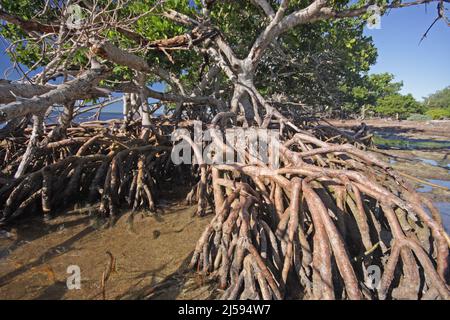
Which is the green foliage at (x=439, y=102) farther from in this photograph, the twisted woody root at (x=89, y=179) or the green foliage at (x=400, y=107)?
the twisted woody root at (x=89, y=179)

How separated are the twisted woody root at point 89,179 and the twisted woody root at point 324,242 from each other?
1949 mm

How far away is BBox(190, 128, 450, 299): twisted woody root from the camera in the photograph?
2010mm

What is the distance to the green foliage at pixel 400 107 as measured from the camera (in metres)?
31.9

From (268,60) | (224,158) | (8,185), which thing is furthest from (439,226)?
(268,60)

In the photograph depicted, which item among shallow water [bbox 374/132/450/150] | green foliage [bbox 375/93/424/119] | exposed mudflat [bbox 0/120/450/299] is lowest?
exposed mudflat [bbox 0/120/450/299]

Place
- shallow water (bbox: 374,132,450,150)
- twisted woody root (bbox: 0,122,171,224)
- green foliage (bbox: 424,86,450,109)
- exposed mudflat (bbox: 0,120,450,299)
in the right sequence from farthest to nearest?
green foliage (bbox: 424,86,450,109)
shallow water (bbox: 374,132,450,150)
twisted woody root (bbox: 0,122,171,224)
exposed mudflat (bbox: 0,120,450,299)

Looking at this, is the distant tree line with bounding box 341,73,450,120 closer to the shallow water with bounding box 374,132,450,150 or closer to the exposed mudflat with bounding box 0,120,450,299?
the shallow water with bounding box 374,132,450,150

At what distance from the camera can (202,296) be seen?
2.22 m

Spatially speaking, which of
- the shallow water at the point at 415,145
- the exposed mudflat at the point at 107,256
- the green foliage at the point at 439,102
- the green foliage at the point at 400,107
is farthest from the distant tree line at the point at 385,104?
the exposed mudflat at the point at 107,256

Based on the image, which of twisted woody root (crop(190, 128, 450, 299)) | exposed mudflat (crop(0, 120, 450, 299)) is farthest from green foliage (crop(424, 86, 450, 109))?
exposed mudflat (crop(0, 120, 450, 299))

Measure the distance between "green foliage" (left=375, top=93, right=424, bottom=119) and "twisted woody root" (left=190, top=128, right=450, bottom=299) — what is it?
115ft

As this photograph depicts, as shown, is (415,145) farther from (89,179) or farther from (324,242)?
(89,179)

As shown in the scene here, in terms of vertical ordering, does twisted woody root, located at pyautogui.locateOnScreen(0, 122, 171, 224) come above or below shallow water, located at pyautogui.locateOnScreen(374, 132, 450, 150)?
below
